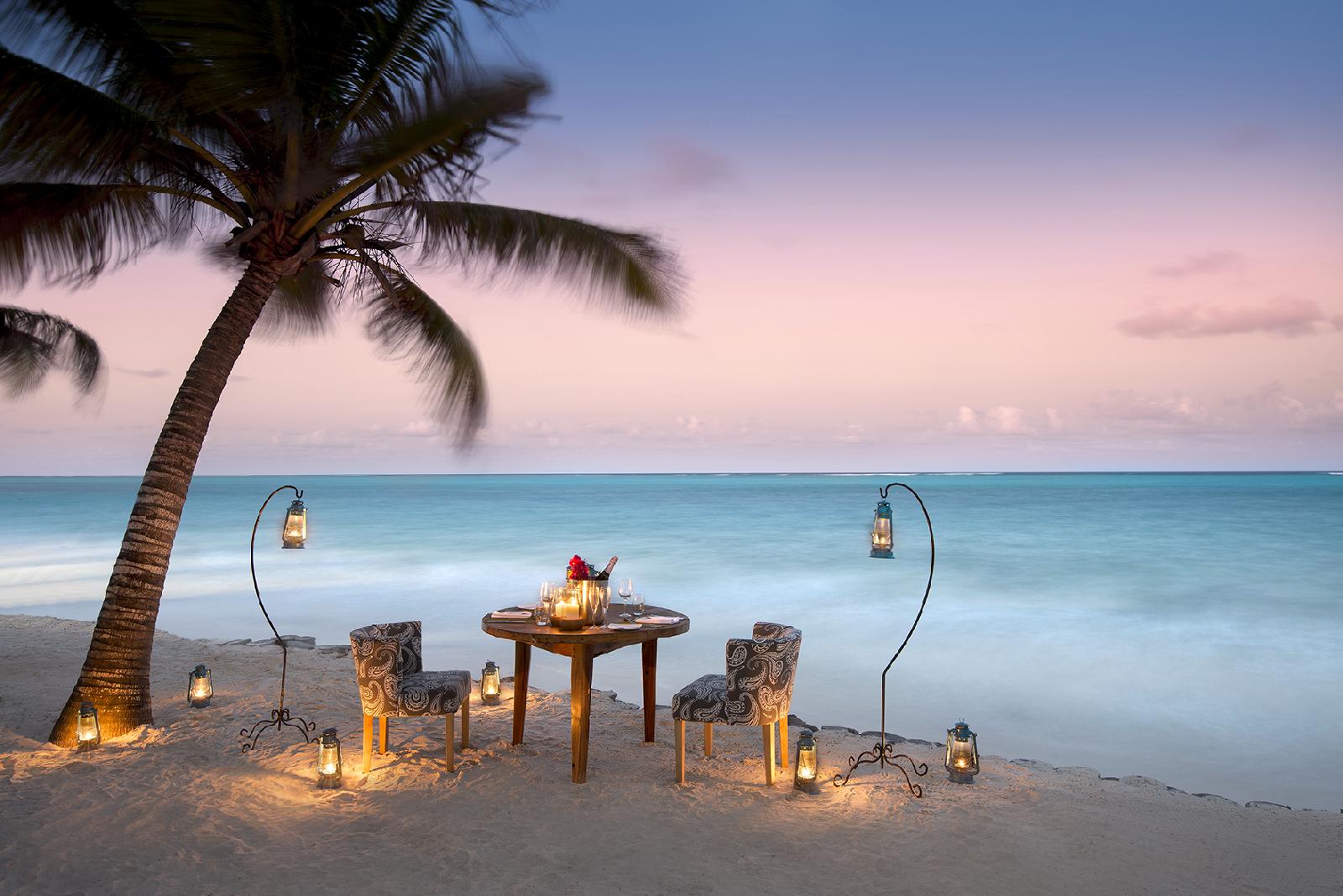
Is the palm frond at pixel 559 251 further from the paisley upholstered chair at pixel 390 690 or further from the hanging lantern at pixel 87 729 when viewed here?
the hanging lantern at pixel 87 729

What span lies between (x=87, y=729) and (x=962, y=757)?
459cm

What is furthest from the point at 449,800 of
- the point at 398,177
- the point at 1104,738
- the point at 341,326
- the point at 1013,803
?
the point at 341,326

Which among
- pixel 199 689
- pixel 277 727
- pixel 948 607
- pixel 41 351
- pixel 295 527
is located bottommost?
pixel 948 607

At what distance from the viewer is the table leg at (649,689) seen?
4570 mm

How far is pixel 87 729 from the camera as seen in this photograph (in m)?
4.12

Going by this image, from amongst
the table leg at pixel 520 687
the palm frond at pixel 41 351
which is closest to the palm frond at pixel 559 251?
the table leg at pixel 520 687

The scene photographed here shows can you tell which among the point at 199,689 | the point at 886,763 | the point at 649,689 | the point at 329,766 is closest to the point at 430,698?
the point at 329,766

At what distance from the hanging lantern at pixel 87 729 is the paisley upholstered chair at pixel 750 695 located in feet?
10.1

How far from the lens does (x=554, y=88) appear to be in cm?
452

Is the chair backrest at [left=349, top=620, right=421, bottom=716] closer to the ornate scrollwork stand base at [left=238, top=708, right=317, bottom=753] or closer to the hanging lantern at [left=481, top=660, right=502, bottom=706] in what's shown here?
the ornate scrollwork stand base at [left=238, top=708, right=317, bottom=753]

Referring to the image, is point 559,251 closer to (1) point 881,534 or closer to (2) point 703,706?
(1) point 881,534

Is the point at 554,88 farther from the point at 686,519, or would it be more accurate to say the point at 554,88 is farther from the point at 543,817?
the point at 686,519

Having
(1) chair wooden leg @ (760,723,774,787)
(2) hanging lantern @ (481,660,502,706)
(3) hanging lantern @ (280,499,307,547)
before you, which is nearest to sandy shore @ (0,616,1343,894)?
(1) chair wooden leg @ (760,723,774,787)

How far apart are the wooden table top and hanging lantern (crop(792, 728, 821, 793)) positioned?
88 cm
